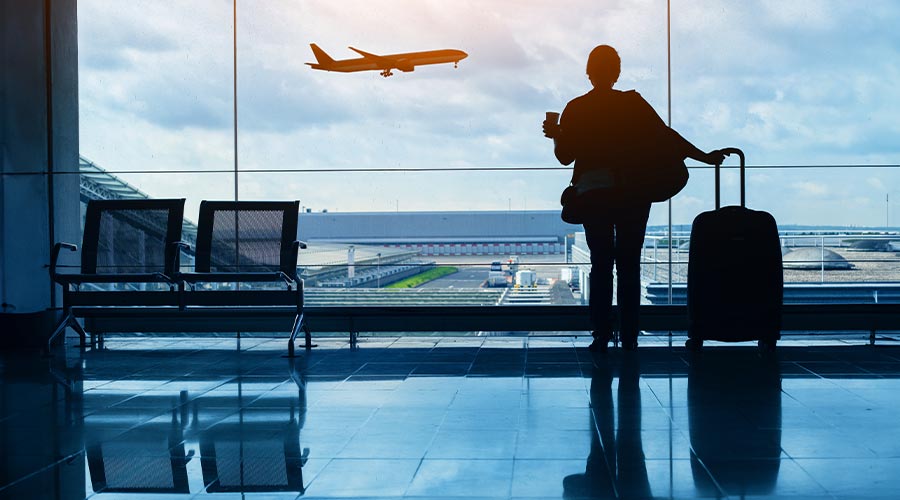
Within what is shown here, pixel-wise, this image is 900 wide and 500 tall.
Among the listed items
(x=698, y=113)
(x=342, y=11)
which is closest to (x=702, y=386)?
(x=698, y=113)

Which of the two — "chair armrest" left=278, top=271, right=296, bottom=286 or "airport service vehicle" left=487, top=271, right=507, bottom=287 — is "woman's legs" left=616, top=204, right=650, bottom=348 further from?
A: "chair armrest" left=278, top=271, right=296, bottom=286

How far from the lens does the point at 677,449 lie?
2078 mm

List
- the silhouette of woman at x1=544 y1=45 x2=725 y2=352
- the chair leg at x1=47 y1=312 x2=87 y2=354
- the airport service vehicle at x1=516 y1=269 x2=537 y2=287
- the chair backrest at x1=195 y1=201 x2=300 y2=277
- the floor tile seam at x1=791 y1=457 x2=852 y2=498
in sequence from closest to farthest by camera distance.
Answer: the floor tile seam at x1=791 y1=457 x2=852 y2=498
the silhouette of woman at x1=544 y1=45 x2=725 y2=352
the chair leg at x1=47 y1=312 x2=87 y2=354
the chair backrest at x1=195 y1=201 x2=300 y2=277
the airport service vehicle at x1=516 y1=269 x2=537 y2=287

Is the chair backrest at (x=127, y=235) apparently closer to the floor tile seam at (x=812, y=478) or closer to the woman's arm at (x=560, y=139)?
the woman's arm at (x=560, y=139)

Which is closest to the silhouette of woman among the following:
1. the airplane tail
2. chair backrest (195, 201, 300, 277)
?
chair backrest (195, 201, 300, 277)

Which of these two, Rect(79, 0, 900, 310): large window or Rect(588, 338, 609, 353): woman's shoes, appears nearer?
Rect(588, 338, 609, 353): woman's shoes

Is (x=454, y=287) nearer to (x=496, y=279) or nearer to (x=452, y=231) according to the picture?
(x=496, y=279)

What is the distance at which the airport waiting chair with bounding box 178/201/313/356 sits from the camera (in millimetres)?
4273

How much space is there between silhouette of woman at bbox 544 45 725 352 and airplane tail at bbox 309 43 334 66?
76.1 ft

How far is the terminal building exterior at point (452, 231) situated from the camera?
202 inches

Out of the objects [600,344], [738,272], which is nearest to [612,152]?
[738,272]

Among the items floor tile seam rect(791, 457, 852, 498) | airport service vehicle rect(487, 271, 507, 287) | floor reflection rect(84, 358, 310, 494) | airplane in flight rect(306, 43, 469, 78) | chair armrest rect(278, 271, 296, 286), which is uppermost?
airplane in flight rect(306, 43, 469, 78)

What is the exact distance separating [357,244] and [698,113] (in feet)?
7.57

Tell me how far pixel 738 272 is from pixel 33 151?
3.53 metres
